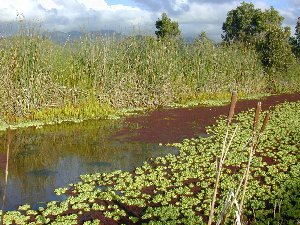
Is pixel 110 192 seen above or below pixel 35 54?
below

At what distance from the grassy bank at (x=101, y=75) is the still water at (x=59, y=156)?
3.70 ft

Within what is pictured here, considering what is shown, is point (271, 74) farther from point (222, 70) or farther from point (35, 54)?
point (35, 54)

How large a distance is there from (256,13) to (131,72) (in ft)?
63.1

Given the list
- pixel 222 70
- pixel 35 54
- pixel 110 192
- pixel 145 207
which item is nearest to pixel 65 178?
pixel 110 192

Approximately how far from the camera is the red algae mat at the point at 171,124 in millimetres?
9859

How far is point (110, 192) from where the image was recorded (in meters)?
6.20

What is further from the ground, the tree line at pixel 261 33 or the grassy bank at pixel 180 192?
the tree line at pixel 261 33

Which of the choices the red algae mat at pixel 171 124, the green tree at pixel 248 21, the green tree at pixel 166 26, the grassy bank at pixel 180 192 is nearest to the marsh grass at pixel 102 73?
the red algae mat at pixel 171 124

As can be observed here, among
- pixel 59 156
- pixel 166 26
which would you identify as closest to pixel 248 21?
pixel 166 26

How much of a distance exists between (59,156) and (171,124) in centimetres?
411

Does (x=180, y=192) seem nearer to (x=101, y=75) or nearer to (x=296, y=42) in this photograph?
(x=101, y=75)

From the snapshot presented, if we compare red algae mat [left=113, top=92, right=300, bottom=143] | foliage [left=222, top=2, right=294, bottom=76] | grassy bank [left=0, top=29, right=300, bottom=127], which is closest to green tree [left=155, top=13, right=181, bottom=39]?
foliage [left=222, top=2, right=294, bottom=76]

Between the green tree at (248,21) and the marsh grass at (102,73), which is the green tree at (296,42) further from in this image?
the marsh grass at (102,73)

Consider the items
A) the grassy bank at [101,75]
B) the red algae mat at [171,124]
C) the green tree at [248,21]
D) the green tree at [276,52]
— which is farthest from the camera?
the green tree at [248,21]
